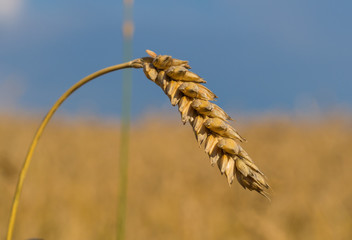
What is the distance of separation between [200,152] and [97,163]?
143cm

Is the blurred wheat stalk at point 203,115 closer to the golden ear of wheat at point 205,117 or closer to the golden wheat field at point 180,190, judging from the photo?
the golden ear of wheat at point 205,117

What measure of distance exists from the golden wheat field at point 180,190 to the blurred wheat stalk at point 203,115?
214 centimetres

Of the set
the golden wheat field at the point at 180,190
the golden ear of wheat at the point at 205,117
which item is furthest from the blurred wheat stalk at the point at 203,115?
the golden wheat field at the point at 180,190

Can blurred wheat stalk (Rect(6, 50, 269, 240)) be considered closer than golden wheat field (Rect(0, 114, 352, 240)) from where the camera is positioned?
Yes

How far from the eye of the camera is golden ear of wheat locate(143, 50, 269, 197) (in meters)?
0.73

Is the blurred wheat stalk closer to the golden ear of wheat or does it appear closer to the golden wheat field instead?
the golden ear of wheat

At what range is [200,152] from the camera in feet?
19.5

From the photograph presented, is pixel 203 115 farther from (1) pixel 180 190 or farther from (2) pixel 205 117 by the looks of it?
(1) pixel 180 190

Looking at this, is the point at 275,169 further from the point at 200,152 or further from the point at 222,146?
the point at 222,146

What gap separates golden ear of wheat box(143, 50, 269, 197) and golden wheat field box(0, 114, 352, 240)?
214 cm

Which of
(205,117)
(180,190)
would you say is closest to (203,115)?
(205,117)

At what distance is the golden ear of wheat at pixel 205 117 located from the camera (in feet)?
2.38

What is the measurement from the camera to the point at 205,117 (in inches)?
30.9

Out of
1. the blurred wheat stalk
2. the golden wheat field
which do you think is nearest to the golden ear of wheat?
the blurred wheat stalk
